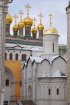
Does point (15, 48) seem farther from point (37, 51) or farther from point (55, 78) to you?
point (55, 78)

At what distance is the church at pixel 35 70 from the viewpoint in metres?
40.5

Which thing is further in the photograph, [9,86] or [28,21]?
[28,21]

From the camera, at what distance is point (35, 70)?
41.8 m

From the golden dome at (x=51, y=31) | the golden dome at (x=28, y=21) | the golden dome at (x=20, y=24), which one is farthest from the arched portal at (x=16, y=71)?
the golden dome at (x=20, y=24)

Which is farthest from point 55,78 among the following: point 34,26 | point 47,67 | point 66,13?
point 34,26

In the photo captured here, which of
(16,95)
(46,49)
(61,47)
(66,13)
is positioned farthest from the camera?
(61,47)

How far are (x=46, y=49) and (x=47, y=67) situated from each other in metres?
2.48

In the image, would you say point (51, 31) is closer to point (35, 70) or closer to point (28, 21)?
point (35, 70)

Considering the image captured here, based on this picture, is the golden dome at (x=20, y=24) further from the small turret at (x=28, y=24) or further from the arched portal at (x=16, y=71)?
the arched portal at (x=16, y=71)

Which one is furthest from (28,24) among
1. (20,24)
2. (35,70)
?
(35,70)

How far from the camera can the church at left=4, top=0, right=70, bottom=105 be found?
40469 millimetres

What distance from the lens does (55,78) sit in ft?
133

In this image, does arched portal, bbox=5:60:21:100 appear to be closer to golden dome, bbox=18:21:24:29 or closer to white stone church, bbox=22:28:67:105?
white stone church, bbox=22:28:67:105

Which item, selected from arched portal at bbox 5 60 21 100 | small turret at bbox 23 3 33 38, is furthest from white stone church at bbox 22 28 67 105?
small turret at bbox 23 3 33 38
